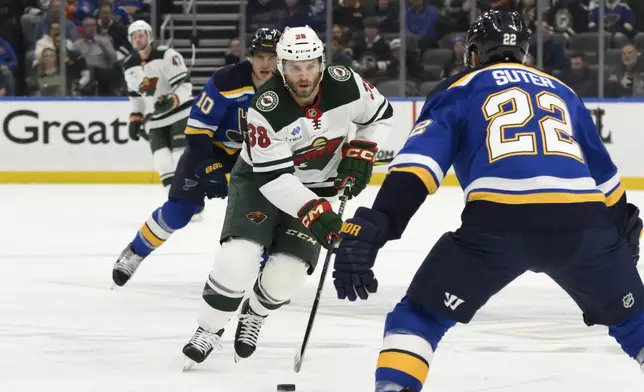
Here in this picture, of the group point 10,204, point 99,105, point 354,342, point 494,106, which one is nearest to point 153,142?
point 10,204

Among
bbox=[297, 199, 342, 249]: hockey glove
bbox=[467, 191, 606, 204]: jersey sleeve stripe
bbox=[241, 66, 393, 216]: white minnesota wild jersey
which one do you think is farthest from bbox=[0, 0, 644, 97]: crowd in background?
bbox=[467, 191, 606, 204]: jersey sleeve stripe

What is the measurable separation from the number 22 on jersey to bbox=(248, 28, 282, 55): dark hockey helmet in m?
2.18

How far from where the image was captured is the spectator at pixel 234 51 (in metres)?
12.2

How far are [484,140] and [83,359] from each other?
2.01m

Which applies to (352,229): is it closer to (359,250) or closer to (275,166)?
(359,250)

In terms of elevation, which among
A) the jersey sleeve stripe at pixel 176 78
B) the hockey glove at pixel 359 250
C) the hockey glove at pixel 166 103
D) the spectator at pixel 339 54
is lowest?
the spectator at pixel 339 54

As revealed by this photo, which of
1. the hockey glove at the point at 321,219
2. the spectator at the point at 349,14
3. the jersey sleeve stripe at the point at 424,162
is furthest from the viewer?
the spectator at the point at 349,14

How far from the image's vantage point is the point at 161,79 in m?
9.06

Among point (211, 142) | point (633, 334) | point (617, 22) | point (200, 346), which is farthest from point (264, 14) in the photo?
point (633, 334)

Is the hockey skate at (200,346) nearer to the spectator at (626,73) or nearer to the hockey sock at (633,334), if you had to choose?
the hockey sock at (633,334)

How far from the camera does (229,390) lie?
3883mm

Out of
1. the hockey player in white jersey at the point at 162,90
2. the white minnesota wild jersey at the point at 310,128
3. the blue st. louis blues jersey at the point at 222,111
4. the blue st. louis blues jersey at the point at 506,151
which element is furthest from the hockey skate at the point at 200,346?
the hockey player in white jersey at the point at 162,90

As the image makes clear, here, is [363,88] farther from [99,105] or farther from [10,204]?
[99,105]

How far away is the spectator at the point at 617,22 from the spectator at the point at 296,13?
2.59 meters
